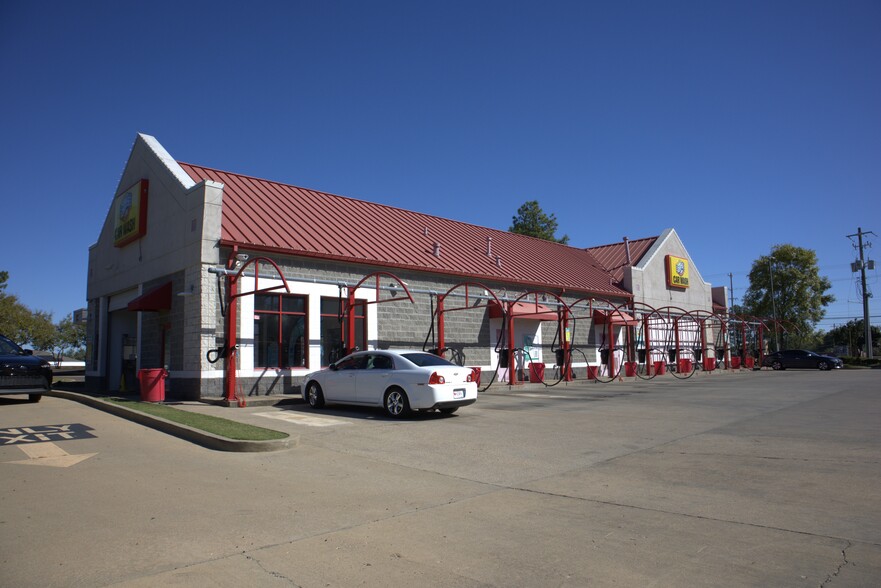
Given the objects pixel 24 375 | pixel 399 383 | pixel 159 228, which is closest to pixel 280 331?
pixel 159 228

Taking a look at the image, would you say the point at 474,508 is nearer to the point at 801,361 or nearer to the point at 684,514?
the point at 684,514

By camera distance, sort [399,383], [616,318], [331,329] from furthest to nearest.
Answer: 1. [616,318]
2. [331,329]
3. [399,383]

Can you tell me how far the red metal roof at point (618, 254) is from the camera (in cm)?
3516

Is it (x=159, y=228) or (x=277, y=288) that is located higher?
(x=159, y=228)

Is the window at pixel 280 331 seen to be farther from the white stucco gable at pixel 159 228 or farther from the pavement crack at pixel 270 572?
the pavement crack at pixel 270 572

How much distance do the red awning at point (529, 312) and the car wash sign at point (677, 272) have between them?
12.9m

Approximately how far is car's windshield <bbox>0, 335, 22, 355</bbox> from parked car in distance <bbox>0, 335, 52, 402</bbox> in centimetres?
8

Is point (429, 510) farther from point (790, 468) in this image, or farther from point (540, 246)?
point (540, 246)

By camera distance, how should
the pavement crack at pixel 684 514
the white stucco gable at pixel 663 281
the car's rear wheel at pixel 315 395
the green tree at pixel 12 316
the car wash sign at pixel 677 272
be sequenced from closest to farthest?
1. the pavement crack at pixel 684 514
2. the car's rear wheel at pixel 315 395
3. the white stucco gable at pixel 663 281
4. the car wash sign at pixel 677 272
5. the green tree at pixel 12 316

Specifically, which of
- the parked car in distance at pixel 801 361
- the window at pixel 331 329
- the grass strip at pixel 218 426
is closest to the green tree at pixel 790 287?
the parked car in distance at pixel 801 361

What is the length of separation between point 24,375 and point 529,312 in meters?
17.2

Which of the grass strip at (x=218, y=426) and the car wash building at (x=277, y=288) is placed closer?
the grass strip at (x=218, y=426)

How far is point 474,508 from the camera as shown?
21.0 feet

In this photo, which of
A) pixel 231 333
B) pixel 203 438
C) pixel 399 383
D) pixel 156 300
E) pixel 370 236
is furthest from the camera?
pixel 370 236
